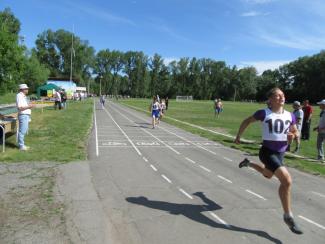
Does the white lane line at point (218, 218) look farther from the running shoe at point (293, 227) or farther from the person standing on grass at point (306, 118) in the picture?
the person standing on grass at point (306, 118)

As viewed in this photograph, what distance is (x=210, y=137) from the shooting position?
19500 mm

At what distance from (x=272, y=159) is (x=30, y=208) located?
384cm

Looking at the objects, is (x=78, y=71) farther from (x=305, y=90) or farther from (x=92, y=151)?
(x=92, y=151)

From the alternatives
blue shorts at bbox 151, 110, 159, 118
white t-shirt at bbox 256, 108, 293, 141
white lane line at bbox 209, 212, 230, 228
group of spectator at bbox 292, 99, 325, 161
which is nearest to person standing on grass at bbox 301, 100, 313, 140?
group of spectator at bbox 292, 99, 325, 161

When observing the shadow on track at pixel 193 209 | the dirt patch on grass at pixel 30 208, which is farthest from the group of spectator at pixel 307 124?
the dirt patch on grass at pixel 30 208

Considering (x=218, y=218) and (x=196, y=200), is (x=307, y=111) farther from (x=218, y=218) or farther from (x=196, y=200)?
(x=218, y=218)

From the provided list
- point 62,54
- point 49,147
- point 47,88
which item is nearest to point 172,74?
point 62,54

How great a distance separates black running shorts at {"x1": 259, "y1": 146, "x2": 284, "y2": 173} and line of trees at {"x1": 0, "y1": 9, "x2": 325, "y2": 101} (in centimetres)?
12384

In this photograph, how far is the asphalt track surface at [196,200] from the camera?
5887 millimetres

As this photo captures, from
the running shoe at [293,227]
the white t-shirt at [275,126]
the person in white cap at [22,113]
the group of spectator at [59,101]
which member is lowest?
the group of spectator at [59,101]

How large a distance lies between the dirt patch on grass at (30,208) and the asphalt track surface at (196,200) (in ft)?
2.74

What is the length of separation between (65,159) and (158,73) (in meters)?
144

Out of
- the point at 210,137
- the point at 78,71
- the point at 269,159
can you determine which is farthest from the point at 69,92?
the point at 269,159

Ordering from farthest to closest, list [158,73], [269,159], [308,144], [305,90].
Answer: [158,73], [305,90], [308,144], [269,159]
